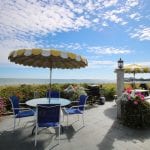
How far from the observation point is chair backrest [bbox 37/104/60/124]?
4.91 m

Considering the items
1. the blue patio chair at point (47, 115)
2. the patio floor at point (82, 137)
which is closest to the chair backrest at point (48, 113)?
the blue patio chair at point (47, 115)

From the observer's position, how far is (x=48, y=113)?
5008 millimetres

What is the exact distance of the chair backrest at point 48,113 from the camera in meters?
4.91

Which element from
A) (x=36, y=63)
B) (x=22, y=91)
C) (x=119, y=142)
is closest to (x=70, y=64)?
(x=36, y=63)

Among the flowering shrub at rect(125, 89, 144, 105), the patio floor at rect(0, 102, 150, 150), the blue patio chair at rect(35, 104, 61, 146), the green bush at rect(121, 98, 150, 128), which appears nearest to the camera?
the patio floor at rect(0, 102, 150, 150)

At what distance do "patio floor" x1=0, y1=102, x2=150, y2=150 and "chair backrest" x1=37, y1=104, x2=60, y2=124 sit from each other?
1.88 ft

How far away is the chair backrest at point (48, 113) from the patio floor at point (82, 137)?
573 millimetres

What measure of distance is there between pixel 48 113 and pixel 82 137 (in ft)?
4.12

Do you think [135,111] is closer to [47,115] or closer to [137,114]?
[137,114]

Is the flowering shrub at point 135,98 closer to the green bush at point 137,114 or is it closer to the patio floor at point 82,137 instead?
the green bush at point 137,114

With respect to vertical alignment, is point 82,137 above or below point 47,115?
below

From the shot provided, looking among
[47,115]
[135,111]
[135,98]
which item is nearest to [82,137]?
[47,115]

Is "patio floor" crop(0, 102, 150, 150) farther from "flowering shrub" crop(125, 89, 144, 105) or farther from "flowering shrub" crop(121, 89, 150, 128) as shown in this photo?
"flowering shrub" crop(125, 89, 144, 105)

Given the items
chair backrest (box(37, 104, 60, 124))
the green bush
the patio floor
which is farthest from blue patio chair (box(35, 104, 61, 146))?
the green bush
